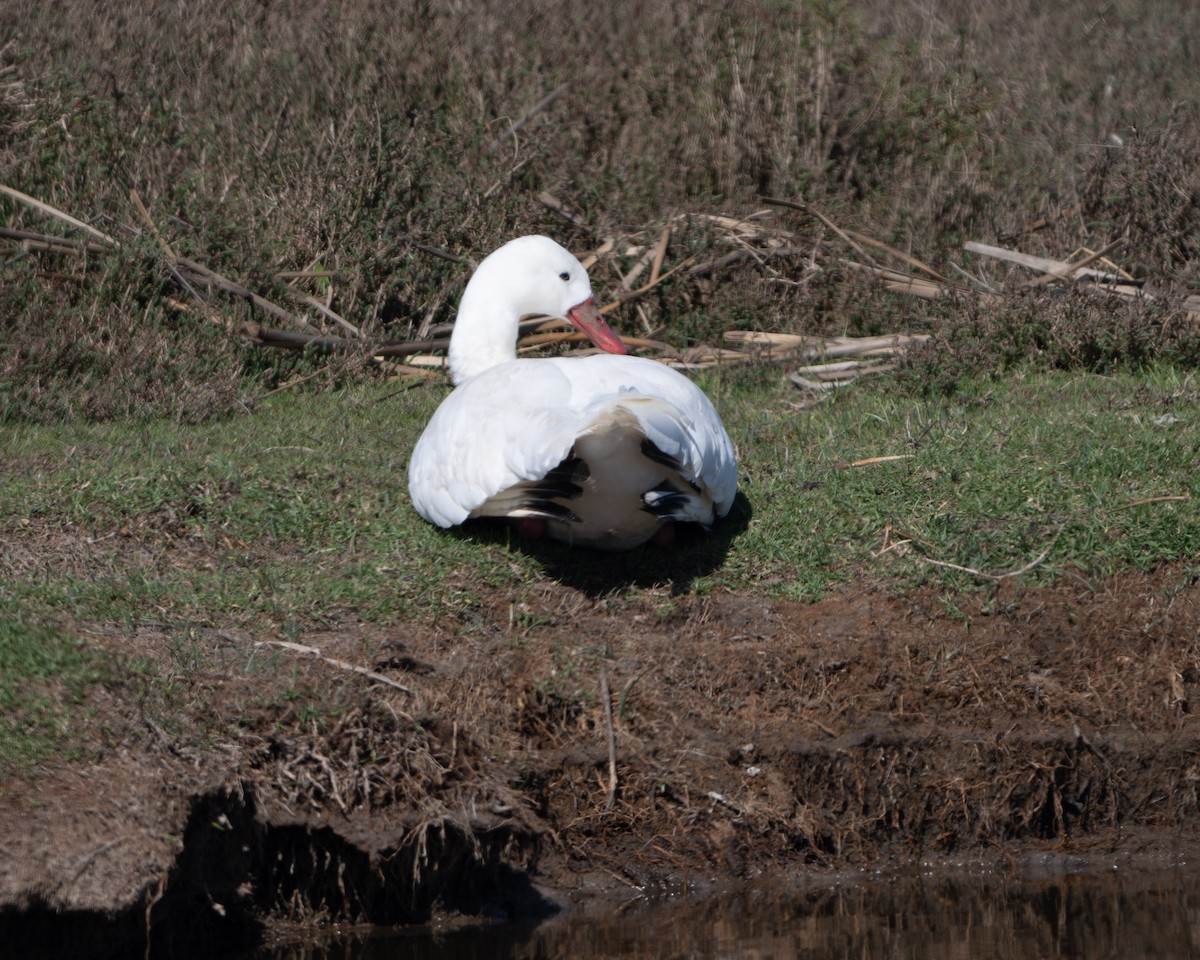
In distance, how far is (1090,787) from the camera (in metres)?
5.11

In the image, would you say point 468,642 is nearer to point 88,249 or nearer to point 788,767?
point 788,767

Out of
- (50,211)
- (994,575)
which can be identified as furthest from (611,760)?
(50,211)

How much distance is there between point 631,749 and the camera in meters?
4.94

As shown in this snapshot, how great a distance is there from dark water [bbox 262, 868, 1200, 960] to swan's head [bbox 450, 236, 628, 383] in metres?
2.93

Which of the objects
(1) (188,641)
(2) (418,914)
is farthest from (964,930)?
(1) (188,641)

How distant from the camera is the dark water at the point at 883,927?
442 cm

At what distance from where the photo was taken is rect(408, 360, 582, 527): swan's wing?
5.04 m

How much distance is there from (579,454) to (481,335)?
1.94 m

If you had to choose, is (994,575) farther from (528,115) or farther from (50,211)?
(50,211)

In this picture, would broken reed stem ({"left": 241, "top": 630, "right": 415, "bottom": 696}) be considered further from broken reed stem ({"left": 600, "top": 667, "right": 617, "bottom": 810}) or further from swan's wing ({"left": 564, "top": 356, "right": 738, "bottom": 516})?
swan's wing ({"left": 564, "top": 356, "right": 738, "bottom": 516})

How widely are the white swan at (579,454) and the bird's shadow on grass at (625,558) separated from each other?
7cm

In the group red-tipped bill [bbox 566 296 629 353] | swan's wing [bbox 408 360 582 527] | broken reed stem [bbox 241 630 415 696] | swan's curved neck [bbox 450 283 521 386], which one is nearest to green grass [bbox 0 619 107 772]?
broken reed stem [bbox 241 630 415 696]

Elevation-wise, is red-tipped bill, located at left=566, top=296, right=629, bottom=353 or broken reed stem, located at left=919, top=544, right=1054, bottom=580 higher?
red-tipped bill, located at left=566, top=296, right=629, bottom=353

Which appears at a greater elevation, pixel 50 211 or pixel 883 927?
pixel 50 211
